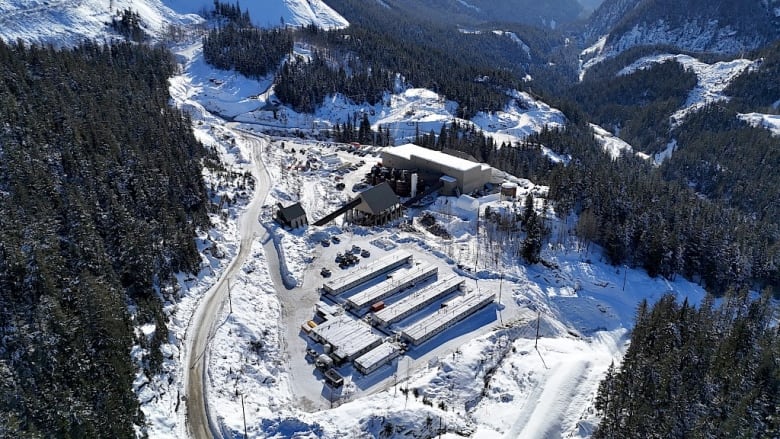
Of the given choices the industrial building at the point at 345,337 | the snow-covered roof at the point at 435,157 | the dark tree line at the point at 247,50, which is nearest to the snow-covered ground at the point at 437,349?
the industrial building at the point at 345,337

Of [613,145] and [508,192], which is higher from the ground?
[508,192]

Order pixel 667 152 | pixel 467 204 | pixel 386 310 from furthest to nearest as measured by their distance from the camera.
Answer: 1. pixel 667 152
2. pixel 467 204
3. pixel 386 310

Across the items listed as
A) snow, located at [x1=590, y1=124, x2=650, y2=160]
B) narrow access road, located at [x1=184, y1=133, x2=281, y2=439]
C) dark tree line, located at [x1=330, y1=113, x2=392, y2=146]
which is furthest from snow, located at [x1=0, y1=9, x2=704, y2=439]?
snow, located at [x1=590, y1=124, x2=650, y2=160]

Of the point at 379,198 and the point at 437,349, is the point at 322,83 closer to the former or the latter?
the point at 379,198

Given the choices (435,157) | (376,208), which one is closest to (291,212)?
(376,208)

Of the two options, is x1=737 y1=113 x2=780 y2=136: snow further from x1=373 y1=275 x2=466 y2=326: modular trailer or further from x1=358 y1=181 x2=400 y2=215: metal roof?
x1=373 y1=275 x2=466 y2=326: modular trailer

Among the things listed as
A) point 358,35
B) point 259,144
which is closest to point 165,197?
point 259,144

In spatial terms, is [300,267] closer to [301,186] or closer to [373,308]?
[373,308]
